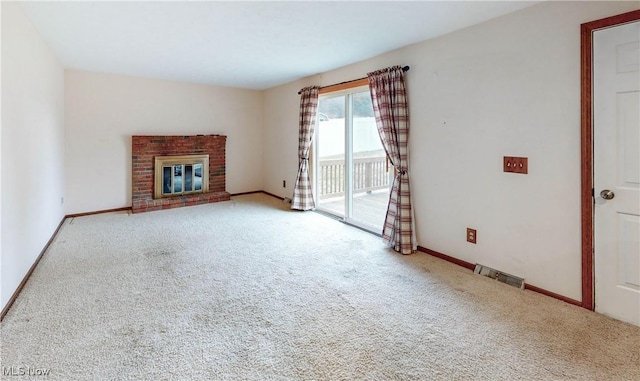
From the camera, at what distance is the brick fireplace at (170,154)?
17.4ft

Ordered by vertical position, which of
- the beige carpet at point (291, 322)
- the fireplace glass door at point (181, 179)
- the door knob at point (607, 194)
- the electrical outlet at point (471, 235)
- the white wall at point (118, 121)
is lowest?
the beige carpet at point (291, 322)

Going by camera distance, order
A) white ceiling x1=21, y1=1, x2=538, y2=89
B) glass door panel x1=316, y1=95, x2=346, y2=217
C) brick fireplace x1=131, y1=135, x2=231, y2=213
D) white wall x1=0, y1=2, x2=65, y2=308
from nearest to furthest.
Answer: white wall x1=0, y1=2, x2=65, y2=308 → white ceiling x1=21, y1=1, x2=538, y2=89 → glass door panel x1=316, y1=95, x2=346, y2=217 → brick fireplace x1=131, y1=135, x2=231, y2=213

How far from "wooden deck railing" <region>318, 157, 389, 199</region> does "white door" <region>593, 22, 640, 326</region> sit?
2.21m

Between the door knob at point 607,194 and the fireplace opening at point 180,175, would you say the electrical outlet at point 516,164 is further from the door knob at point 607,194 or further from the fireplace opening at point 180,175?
the fireplace opening at point 180,175

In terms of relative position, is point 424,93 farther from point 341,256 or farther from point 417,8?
point 341,256

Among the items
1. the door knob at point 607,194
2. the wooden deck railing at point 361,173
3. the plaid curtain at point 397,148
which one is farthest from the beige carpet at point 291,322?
the wooden deck railing at point 361,173

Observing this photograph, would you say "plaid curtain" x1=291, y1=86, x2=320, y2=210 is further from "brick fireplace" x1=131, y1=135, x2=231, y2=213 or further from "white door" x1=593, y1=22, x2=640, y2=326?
"white door" x1=593, y1=22, x2=640, y2=326

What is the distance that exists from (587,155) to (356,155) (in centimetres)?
266

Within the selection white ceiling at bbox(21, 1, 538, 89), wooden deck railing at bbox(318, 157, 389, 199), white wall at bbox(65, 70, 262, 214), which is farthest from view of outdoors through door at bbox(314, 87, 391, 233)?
white wall at bbox(65, 70, 262, 214)

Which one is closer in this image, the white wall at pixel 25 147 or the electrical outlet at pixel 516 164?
the white wall at pixel 25 147

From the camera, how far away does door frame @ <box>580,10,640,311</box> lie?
215 cm

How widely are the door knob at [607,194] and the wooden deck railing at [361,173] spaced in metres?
2.20

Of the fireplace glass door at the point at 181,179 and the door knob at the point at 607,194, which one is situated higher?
the fireplace glass door at the point at 181,179

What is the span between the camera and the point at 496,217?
2.78 m
